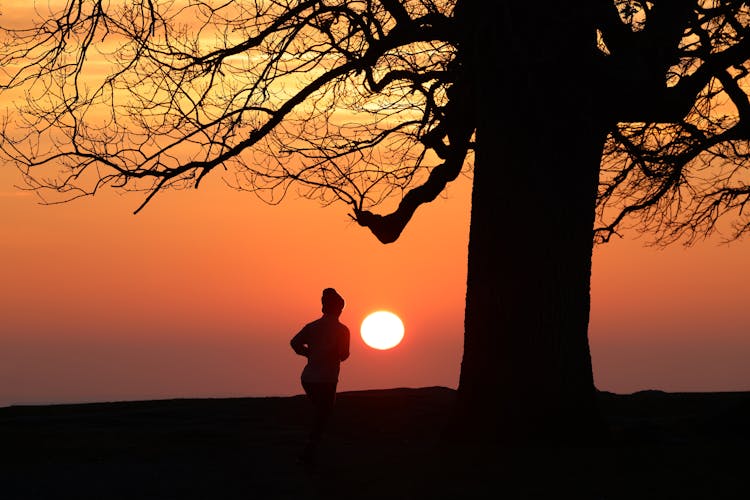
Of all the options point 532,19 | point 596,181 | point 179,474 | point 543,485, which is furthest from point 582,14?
point 179,474

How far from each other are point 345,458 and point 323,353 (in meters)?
1.38

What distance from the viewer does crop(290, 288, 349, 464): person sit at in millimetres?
13781

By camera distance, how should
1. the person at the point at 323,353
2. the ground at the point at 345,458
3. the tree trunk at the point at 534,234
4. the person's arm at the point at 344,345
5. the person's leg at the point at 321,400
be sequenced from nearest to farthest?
the ground at the point at 345,458 < the person's leg at the point at 321,400 < the person at the point at 323,353 < the person's arm at the point at 344,345 < the tree trunk at the point at 534,234

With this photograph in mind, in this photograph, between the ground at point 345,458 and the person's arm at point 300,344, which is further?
the person's arm at point 300,344

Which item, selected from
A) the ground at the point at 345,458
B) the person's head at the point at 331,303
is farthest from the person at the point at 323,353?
the ground at the point at 345,458

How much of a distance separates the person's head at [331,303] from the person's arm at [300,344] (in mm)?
364

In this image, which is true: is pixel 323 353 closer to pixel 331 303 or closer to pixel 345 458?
pixel 331 303

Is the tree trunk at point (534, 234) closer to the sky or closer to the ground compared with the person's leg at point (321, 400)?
closer to the sky

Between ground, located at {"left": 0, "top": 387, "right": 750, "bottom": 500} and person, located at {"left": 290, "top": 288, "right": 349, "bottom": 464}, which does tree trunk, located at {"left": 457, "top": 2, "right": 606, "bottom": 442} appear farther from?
person, located at {"left": 290, "top": 288, "right": 349, "bottom": 464}

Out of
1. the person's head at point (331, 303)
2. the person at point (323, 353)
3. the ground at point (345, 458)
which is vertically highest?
the person's head at point (331, 303)

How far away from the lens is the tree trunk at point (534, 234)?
15.0m

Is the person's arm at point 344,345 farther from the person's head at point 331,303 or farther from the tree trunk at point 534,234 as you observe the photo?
the tree trunk at point 534,234

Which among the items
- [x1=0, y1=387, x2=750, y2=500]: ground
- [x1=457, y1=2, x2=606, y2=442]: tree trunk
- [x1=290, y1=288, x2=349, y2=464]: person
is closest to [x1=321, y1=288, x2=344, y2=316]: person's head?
[x1=290, y1=288, x2=349, y2=464]: person

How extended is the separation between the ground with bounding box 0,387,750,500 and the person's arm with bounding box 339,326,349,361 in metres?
1.22
